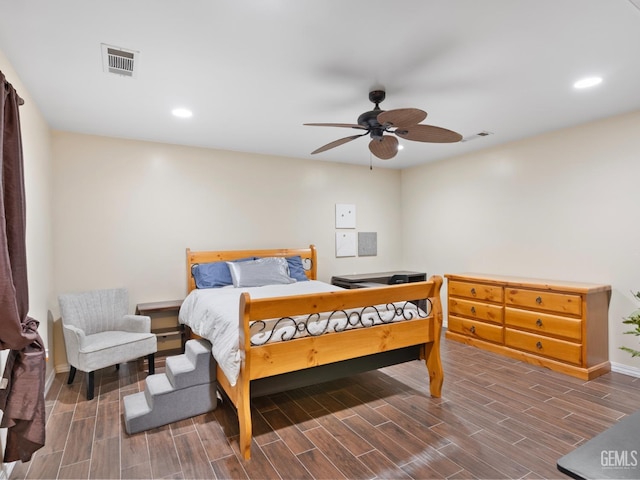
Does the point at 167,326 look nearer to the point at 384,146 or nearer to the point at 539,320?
the point at 384,146

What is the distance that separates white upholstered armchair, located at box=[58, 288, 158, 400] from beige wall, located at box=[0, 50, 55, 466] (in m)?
0.23

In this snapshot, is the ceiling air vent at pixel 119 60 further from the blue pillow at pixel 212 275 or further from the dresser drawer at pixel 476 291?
the dresser drawer at pixel 476 291

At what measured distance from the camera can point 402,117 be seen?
2.37 metres

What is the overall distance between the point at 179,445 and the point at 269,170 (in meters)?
3.53

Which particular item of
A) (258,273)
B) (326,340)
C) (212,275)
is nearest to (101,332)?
(212,275)

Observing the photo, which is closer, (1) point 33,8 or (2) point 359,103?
(1) point 33,8

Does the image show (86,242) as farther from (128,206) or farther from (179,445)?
(179,445)

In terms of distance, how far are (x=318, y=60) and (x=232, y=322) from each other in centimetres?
194

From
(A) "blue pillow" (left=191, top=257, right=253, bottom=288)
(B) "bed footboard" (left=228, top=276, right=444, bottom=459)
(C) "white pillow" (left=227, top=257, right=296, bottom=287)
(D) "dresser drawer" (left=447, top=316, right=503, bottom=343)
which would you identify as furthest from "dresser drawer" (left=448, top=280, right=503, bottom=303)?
(A) "blue pillow" (left=191, top=257, right=253, bottom=288)

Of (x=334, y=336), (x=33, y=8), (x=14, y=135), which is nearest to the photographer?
(x=33, y=8)

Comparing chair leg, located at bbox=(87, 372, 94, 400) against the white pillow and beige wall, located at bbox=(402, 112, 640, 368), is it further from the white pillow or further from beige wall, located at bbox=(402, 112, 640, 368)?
beige wall, located at bbox=(402, 112, 640, 368)

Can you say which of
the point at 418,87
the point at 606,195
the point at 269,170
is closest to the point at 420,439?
the point at 418,87

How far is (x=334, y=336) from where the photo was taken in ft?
8.45

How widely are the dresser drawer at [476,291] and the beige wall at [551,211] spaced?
1.72 feet
